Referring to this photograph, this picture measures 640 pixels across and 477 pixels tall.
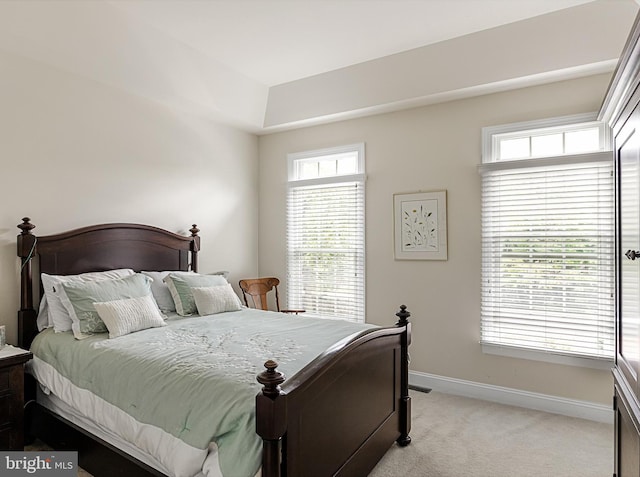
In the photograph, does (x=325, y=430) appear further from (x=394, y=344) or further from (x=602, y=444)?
(x=602, y=444)

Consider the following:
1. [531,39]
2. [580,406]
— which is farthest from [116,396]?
[531,39]

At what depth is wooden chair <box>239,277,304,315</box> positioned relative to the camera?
425cm

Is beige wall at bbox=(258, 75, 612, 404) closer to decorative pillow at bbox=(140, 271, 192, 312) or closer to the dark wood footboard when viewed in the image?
the dark wood footboard

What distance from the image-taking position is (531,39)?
9.95 ft

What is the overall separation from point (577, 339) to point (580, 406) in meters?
0.51

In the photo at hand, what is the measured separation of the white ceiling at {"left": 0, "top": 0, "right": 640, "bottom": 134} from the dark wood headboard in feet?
4.00

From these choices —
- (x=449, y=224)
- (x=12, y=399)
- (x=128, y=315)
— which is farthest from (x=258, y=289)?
(x=12, y=399)

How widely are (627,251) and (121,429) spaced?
2.46 m

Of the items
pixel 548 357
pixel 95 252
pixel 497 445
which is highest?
pixel 95 252

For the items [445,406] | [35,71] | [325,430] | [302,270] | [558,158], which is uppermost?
[35,71]

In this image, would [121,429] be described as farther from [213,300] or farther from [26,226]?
[26,226]

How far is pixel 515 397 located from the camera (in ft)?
11.0

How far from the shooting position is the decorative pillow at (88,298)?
A: 256 cm

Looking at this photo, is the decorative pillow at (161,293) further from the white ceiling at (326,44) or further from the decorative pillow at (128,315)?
the white ceiling at (326,44)
